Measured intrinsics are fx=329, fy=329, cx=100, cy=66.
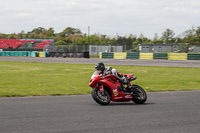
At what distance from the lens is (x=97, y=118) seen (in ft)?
23.6

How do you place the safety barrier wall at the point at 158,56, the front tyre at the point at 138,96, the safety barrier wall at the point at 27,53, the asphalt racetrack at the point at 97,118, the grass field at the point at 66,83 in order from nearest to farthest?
the asphalt racetrack at the point at 97,118
the front tyre at the point at 138,96
the grass field at the point at 66,83
the safety barrier wall at the point at 158,56
the safety barrier wall at the point at 27,53

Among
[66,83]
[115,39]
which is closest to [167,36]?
[115,39]

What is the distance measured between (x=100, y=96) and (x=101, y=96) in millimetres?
49

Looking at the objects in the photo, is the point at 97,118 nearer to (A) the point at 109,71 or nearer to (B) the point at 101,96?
(B) the point at 101,96

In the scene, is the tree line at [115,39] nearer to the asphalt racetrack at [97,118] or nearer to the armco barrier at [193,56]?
the armco barrier at [193,56]

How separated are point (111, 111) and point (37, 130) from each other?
2.73m

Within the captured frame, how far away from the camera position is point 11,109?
8.39 m

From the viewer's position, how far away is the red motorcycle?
934cm

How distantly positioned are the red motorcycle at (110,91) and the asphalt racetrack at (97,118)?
35 centimetres

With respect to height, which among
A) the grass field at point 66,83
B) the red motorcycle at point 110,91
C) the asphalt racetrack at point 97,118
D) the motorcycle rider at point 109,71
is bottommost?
the grass field at point 66,83

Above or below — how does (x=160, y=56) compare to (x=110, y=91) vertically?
below

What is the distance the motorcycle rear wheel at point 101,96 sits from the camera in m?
9.33

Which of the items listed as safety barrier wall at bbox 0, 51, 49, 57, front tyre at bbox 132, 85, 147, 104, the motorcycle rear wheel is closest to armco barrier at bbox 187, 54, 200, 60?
safety barrier wall at bbox 0, 51, 49, 57

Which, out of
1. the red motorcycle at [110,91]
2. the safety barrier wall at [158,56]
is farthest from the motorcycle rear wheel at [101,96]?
the safety barrier wall at [158,56]
